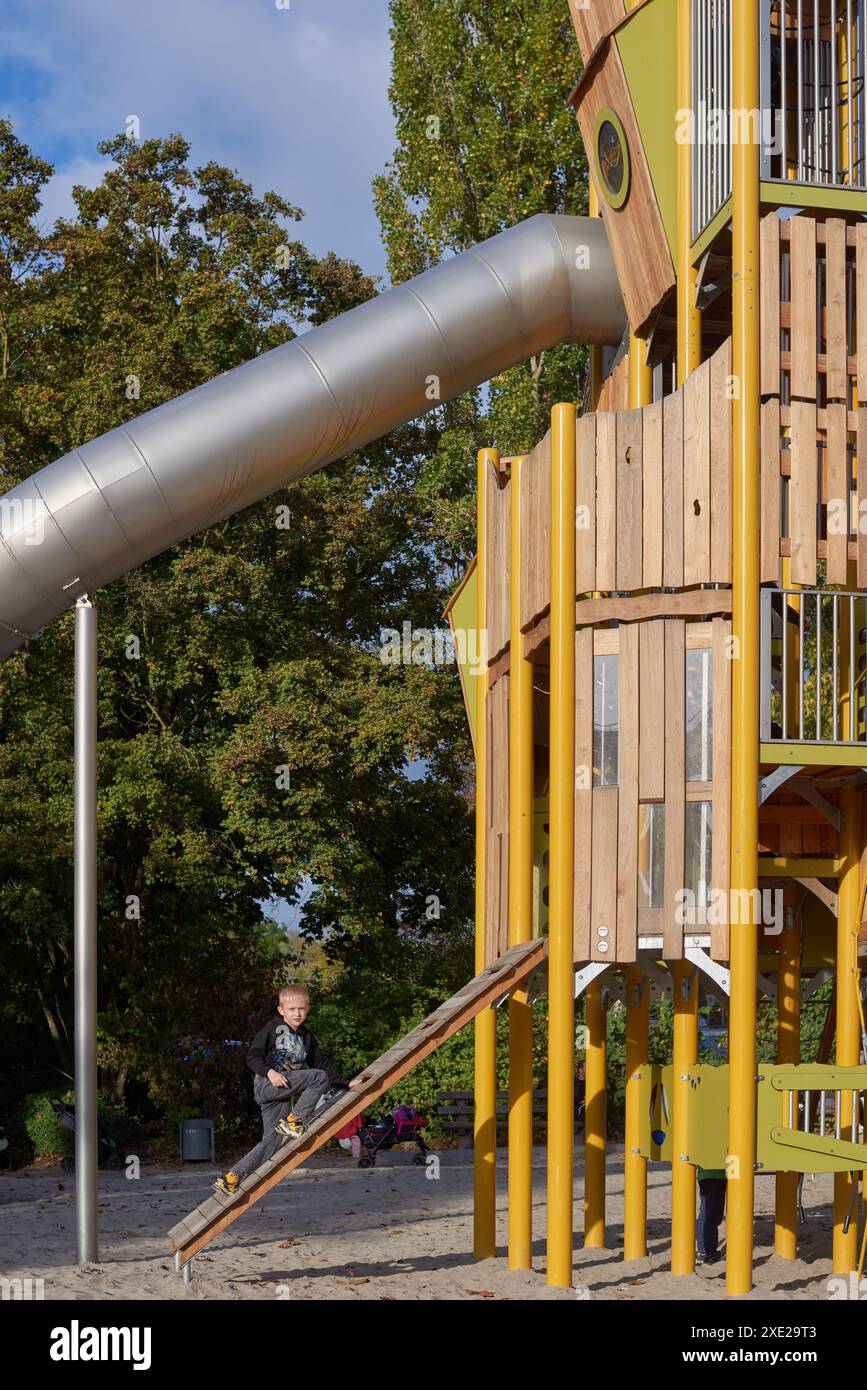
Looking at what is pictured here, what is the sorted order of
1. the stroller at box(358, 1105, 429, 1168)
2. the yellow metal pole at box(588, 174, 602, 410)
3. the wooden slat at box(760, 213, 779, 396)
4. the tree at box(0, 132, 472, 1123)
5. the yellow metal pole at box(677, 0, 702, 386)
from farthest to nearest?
the tree at box(0, 132, 472, 1123) < the stroller at box(358, 1105, 429, 1168) < the yellow metal pole at box(588, 174, 602, 410) < the yellow metal pole at box(677, 0, 702, 386) < the wooden slat at box(760, 213, 779, 396)

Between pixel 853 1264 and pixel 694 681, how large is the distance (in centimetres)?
411

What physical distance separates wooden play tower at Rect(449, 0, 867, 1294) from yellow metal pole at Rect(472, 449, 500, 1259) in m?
0.50

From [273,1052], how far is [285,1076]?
0.18 metres

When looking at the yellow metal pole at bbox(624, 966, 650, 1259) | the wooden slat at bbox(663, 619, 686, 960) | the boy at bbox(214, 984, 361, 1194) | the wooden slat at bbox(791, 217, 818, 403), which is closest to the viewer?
the wooden slat at bbox(663, 619, 686, 960)

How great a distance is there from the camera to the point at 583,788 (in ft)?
35.8

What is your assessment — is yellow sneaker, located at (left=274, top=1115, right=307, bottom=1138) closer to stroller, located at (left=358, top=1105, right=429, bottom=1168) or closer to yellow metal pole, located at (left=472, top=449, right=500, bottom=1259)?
yellow metal pole, located at (left=472, top=449, right=500, bottom=1259)

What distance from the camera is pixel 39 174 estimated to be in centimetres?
2425

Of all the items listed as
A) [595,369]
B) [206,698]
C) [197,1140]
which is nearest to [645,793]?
[595,369]

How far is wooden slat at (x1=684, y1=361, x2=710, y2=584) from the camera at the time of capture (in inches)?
420

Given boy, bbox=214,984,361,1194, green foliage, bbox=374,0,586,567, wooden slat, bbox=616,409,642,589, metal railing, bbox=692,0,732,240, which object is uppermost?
green foliage, bbox=374,0,586,567

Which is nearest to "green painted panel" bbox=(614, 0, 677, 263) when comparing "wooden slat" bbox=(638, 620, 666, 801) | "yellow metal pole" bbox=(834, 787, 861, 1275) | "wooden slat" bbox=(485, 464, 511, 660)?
"wooden slat" bbox=(485, 464, 511, 660)
